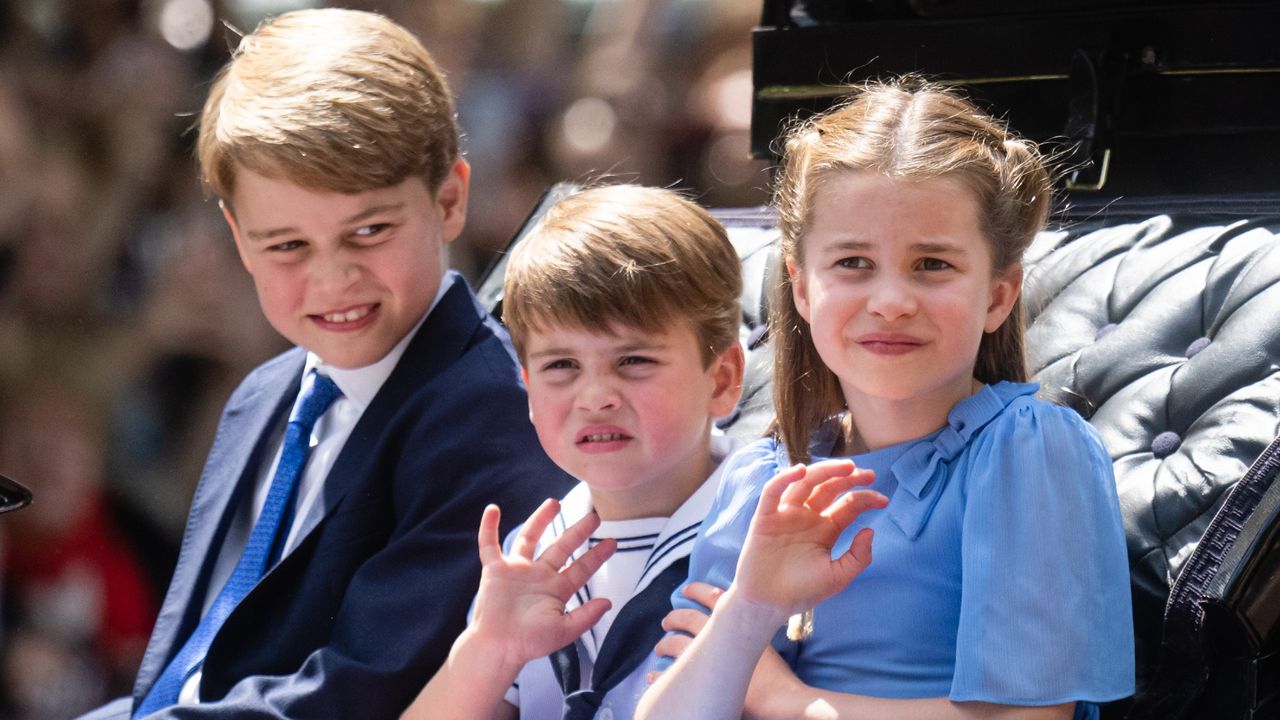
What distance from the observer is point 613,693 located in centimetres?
160

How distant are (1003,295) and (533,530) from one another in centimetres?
56

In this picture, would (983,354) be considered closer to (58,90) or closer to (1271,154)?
(1271,154)

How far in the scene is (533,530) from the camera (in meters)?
1.64

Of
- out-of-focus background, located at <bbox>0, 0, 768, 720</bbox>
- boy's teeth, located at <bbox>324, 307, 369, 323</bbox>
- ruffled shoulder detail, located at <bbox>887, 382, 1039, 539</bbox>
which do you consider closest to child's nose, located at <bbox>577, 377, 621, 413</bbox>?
ruffled shoulder detail, located at <bbox>887, 382, 1039, 539</bbox>

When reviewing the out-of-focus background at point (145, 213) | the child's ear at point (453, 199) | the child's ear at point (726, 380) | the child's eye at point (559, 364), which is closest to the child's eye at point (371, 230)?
the child's ear at point (453, 199)

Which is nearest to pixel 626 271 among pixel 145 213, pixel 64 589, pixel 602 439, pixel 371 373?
pixel 602 439

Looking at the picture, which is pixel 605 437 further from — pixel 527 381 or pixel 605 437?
pixel 527 381

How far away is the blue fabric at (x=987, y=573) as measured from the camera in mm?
1313

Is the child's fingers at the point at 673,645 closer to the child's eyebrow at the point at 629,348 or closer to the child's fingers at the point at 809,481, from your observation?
the child's fingers at the point at 809,481

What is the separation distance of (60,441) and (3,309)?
46 cm

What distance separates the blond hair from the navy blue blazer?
15.7 inches

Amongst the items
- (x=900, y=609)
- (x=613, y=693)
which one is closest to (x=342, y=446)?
(x=613, y=693)

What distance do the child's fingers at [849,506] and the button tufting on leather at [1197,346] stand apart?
1.79 feet

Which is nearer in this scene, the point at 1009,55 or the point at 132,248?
the point at 1009,55
